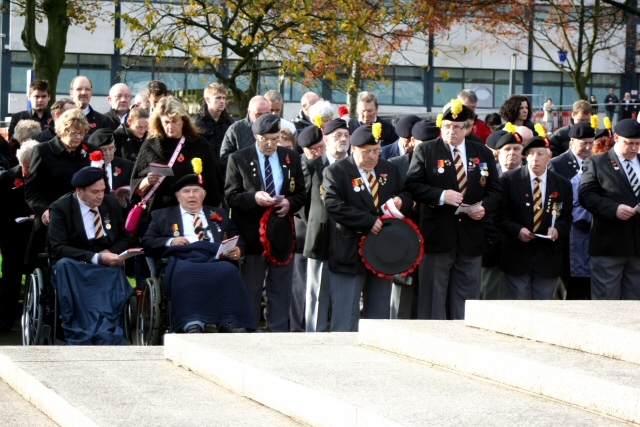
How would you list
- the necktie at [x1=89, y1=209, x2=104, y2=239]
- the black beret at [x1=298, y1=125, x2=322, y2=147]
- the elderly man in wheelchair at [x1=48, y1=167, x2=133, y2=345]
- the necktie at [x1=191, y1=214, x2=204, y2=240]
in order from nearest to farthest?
1. the elderly man in wheelchair at [x1=48, y1=167, x2=133, y2=345]
2. the necktie at [x1=89, y1=209, x2=104, y2=239]
3. the necktie at [x1=191, y1=214, x2=204, y2=240]
4. the black beret at [x1=298, y1=125, x2=322, y2=147]

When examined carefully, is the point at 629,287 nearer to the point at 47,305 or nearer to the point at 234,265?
the point at 234,265

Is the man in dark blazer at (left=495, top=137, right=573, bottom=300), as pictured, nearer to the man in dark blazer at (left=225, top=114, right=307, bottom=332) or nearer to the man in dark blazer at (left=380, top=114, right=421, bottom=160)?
the man in dark blazer at (left=380, top=114, right=421, bottom=160)

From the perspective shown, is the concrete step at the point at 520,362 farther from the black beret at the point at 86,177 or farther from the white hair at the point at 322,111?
the white hair at the point at 322,111

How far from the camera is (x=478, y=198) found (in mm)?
10609

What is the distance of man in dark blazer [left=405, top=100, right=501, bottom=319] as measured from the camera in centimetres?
1045

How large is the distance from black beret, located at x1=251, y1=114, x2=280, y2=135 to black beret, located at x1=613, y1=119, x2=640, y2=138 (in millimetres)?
3055

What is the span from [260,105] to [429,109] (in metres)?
39.0

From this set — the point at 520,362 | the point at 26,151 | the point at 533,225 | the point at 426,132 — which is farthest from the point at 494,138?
the point at 520,362

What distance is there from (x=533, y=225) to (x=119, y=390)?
514cm

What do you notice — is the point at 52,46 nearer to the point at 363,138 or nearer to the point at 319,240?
the point at 319,240

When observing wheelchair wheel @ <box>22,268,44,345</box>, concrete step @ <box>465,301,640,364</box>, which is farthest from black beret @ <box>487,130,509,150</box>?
wheelchair wheel @ <box>22,268,44,345</box>

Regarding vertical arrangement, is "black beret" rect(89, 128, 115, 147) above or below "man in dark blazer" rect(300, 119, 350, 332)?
above

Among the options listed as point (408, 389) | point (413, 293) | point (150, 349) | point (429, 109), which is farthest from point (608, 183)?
point (429, 109)

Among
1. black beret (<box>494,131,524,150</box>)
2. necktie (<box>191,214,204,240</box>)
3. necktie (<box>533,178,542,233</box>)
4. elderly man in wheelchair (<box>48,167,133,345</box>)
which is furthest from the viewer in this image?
black beret (<box>494,131,524,150</box>)
